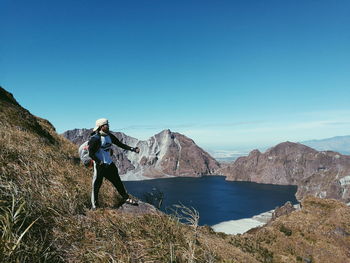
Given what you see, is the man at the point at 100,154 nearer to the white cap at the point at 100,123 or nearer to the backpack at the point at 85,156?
the white cap at the point at 100,123

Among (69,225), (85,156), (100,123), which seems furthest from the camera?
(85,156)

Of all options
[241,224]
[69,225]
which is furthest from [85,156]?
[241,224]

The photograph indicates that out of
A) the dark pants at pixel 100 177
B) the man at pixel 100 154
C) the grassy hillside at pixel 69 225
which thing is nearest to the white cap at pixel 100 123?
the man at pixel 100 154

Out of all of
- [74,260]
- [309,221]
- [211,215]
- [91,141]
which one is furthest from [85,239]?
[211,215]

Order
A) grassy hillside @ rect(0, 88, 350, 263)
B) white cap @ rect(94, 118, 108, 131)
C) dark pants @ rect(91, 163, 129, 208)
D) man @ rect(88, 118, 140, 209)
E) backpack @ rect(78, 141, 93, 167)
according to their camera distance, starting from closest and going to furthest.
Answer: grassy hillside @ rect(0, 88, 350, 263) → man @ rect(88, 118, 140, 209) → dark pants @ rect(91, 163, 129, 208) → white cap @ rect(94, 118, 108, 131) → backpack @ rect(78, 141, 93, 167)

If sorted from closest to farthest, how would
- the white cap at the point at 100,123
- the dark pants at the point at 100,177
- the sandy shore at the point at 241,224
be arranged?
the dark pants at the point at 100,177
the white cap at the point at 100,123
the sandy shore at the point at 241,224

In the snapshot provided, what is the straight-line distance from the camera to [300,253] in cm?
2542

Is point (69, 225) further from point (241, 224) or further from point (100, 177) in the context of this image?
point (241, 224)

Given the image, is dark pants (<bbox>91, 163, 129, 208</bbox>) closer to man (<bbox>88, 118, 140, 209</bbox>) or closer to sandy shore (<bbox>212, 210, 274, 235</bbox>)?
man (<bbox>88, 118, 140, 209</bbox>)

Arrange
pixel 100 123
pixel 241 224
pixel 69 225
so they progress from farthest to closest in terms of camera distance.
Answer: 1. pixel 241 224
2. pixel 100 123
3. pixel 69 225

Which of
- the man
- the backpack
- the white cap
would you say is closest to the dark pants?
the man

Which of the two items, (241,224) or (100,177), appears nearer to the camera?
(100,177)

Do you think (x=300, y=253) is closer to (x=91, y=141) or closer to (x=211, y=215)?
(x=91, y=141)

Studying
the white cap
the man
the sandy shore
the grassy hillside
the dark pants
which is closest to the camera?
the grassy hillside
